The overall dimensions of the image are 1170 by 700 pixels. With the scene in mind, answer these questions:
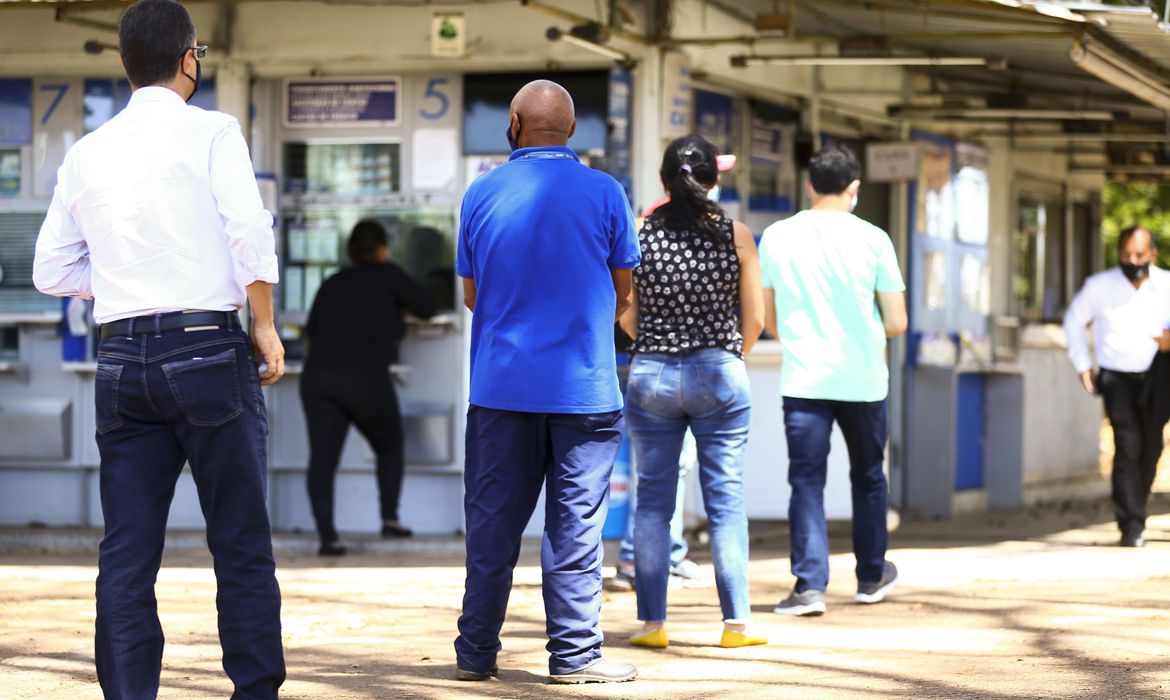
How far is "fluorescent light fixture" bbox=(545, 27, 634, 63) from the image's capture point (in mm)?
9758

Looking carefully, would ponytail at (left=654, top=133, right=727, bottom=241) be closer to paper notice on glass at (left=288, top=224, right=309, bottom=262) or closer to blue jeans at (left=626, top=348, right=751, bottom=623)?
blue jeans at (left=626, top=348, right=751, bottom=623)

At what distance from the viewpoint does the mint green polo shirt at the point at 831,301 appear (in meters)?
7.62

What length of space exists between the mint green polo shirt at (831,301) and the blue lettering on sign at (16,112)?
583cm

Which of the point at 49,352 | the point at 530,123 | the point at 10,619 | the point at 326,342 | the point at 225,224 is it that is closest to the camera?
the point at 225,224

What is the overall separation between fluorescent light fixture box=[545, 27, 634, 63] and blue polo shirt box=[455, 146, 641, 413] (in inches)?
158

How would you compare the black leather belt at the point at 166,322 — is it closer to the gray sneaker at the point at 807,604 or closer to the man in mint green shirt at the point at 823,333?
the man in mint green shirt at the point at 823,333

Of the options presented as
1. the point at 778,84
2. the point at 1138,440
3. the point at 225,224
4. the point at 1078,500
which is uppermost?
the point at 778,84

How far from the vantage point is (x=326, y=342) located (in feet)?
34.5

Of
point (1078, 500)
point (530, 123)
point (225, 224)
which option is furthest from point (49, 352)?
point (1078, 500)

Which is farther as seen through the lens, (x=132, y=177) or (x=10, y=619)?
A: (x=10, y=619)

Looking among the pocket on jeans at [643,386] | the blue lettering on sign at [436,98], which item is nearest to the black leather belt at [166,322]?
the pocket on jeans at [643,386]

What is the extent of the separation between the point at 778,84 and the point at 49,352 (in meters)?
5.04

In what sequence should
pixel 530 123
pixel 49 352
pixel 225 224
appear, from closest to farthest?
pixel 225 224, pixel 530 123, pixel 49 352

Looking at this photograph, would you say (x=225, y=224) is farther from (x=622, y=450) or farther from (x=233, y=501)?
(x=622, y=450)
